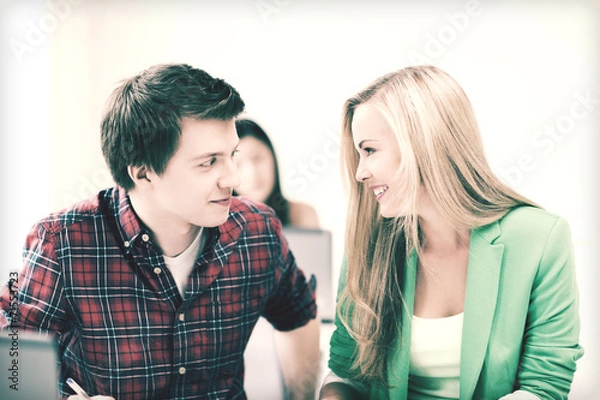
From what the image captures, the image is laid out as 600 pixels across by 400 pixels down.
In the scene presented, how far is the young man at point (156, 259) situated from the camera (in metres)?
1.35

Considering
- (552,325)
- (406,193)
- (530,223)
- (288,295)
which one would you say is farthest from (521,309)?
(288,295)

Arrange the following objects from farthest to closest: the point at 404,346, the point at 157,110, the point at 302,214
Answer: the point at 302,214, the point at 404,346, the point at 157,110

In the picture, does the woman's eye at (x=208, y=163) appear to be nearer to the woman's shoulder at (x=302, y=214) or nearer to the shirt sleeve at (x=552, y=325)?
the woman's shoulder at (x=302, y=214)

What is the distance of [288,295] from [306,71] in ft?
1.88

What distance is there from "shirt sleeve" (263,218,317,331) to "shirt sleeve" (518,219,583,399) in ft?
1.75

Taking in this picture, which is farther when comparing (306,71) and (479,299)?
(306,71)

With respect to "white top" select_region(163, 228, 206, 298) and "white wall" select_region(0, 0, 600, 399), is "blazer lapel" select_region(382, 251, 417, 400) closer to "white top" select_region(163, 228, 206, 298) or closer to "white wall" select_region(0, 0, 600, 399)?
"white wall" select_region(0, 0, 600, 399)

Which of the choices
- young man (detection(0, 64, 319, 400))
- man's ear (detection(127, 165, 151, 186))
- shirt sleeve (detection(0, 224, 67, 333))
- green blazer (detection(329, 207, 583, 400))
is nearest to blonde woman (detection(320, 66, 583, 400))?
green blazer (detection(329, 207, 583, 400))

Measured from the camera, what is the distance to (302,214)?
1.56 m

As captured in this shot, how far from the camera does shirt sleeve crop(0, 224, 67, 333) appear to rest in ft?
4.44

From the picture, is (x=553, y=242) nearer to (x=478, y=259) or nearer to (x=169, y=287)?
(x=478, y=259)

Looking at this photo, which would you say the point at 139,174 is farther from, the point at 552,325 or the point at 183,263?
the point at 552,325

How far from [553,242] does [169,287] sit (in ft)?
2.90

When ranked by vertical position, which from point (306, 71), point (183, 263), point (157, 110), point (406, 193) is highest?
point (306, 71)
